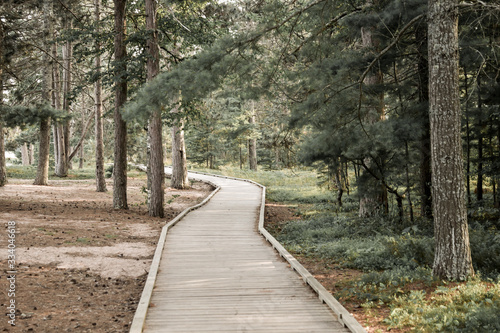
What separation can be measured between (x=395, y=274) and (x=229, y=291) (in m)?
2.64

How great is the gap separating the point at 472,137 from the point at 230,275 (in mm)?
7681

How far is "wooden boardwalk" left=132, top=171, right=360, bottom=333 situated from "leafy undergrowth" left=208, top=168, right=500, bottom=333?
2.27ft

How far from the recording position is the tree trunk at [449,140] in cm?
582

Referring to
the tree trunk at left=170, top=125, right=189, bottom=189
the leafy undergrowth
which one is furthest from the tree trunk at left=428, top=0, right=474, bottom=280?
the tree trunk at left=170, top=125, right=189, bottom=189

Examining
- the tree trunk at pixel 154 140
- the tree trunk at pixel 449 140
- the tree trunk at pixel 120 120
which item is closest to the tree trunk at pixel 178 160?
the tree trunk at pixel 120 120

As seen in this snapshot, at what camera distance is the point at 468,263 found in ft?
19.3

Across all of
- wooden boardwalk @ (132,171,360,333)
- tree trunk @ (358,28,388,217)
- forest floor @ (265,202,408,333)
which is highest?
tree trunk @ (358,28,388,217)

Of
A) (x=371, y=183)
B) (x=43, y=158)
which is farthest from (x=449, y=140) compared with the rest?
(x=43, y=158)

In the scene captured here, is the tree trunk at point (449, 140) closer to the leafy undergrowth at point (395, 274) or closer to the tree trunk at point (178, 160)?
the leafy undergrowth at point (395, 274)

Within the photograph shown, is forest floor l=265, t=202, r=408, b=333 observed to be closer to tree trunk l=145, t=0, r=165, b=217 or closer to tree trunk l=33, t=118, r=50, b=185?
tree trunk l=145, t=0, r=165, b=217

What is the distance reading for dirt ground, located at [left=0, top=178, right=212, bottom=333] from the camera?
5188 mm

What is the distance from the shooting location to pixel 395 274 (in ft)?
20.8

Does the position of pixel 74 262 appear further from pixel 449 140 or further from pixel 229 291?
pixel 449 140

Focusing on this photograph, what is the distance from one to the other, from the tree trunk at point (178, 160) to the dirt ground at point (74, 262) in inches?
264
